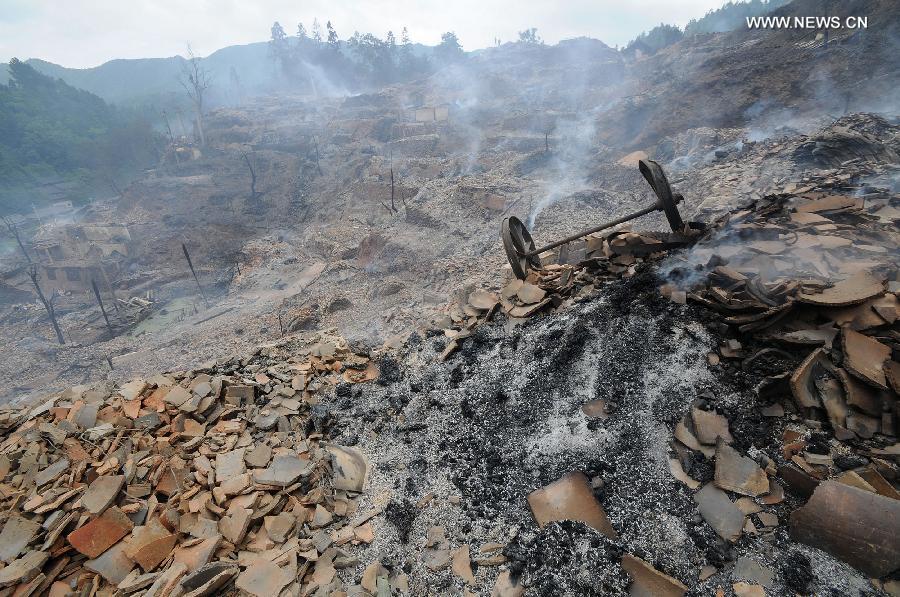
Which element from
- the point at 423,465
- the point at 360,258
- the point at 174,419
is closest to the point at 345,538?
the point at 423,465

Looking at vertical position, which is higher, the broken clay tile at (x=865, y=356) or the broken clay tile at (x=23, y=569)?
the broken clay tile at (x=865, y=356)

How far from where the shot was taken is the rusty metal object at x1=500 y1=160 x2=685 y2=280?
Answer: 16.8ft

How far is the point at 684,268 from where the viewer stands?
4.80 metres

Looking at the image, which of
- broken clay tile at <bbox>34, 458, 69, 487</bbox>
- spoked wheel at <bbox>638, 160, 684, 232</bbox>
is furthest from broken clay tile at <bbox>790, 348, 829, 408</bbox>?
broken clay tile at <bbox>34, 458, 69, 487</bbox>

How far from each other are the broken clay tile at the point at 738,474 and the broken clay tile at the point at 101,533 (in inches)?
199

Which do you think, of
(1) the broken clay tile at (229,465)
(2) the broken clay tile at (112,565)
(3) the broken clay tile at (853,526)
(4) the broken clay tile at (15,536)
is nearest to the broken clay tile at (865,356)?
(3) the broken clay tile at (853,526)

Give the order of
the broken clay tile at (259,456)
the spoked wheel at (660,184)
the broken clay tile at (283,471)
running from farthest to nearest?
the spoked wheel at (660,184) → the broken clay tile at (259,456) → the broken clay tile at (283,471)

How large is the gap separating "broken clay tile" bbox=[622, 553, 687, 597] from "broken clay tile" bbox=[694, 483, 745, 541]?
1.61ft

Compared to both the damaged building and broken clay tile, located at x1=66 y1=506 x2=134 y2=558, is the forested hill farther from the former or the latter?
broken clay tile, located at x1=66 y1=506 x2=134 y2=558

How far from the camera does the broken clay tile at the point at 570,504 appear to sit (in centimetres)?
321

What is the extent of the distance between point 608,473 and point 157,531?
158 inches

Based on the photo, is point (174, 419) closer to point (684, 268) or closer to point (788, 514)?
point (788, 514)

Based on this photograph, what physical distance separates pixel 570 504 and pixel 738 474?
4.18 feet

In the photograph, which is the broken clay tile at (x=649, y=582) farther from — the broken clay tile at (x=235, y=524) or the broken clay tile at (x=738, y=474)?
the broken clay tile at (x=235, y=524)
